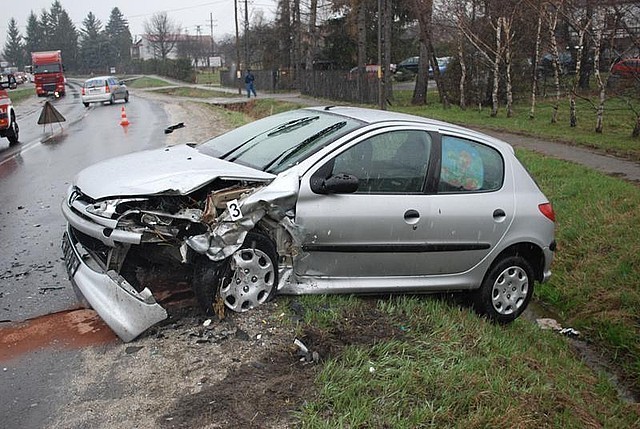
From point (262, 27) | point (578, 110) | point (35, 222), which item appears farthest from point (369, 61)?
point (35, 222)

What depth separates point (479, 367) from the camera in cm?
409

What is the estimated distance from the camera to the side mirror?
15.6 ft

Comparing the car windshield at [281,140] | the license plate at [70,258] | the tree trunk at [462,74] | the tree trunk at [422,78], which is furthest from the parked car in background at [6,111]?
the tree trunk at [422,78]

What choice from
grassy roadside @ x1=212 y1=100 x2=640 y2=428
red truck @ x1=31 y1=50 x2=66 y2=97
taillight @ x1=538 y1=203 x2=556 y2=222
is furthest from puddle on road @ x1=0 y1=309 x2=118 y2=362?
red truck @ x1=31 y1=50 x2=66 y2=97

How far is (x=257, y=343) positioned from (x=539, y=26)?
1930cm

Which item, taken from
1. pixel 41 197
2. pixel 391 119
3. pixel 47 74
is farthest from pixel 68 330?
pixel 47 74

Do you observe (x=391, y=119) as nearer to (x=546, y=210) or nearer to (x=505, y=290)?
(x=546, y=210)

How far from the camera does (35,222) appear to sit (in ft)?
26.5

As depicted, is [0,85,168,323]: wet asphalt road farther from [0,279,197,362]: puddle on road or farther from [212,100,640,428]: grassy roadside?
[212,100,640,428]: grassy roadside

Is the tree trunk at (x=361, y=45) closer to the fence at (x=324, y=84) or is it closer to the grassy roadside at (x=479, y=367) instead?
the fence at (x=324, y=84)

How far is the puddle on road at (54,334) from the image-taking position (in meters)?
4.41

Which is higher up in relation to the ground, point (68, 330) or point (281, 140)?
point (281, 140)

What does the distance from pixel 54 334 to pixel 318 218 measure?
2.13 m

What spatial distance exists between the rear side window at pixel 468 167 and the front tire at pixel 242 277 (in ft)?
5.32
